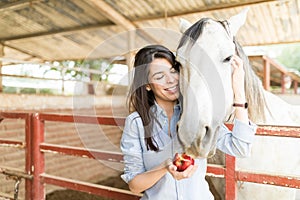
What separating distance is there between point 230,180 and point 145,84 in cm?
58

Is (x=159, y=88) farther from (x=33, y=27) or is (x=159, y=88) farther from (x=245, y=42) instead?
(x=33, y=27)

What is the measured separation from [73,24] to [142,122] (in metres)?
6.06

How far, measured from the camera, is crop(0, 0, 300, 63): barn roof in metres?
4.75

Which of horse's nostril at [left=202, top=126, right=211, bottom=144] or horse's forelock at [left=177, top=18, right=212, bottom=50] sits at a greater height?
horse's forelock at [left=177, top=18, right=212, bottom=50]

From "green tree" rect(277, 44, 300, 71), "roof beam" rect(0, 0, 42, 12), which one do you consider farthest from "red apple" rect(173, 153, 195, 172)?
"green tree" rect(277, 44, 300, 71)

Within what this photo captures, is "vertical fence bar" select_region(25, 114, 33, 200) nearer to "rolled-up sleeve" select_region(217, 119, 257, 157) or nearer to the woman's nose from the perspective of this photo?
the woman's nose

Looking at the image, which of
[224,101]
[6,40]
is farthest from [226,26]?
[6,40]

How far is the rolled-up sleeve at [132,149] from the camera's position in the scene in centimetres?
96

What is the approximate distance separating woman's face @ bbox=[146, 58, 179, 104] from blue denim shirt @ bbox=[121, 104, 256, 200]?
0.22 ft

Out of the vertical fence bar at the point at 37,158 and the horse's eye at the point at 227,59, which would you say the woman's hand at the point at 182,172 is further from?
the vertical fence bar at the point at 37,158

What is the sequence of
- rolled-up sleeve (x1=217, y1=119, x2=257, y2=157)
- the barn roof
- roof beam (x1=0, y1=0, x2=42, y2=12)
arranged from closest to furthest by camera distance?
rolled-up sleeve (x1=217, y1=119, x2=257, y2=157), the barn roof, roof beam (x1=0, y1=0, x2=42, y2=12)

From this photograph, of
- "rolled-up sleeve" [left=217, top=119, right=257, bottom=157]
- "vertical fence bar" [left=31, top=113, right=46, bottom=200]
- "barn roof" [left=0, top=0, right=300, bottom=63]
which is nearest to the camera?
"rolled-up sleeve" [left=217, top=119, right=257, bottom=157]

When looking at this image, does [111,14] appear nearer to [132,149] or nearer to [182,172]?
[132,149]

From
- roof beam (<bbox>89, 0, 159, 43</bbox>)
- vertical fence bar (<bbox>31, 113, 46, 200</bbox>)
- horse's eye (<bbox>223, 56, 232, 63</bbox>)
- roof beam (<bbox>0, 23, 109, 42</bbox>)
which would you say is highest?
roof beam (<bbox>0, 23, 109, 42</bbox>)
